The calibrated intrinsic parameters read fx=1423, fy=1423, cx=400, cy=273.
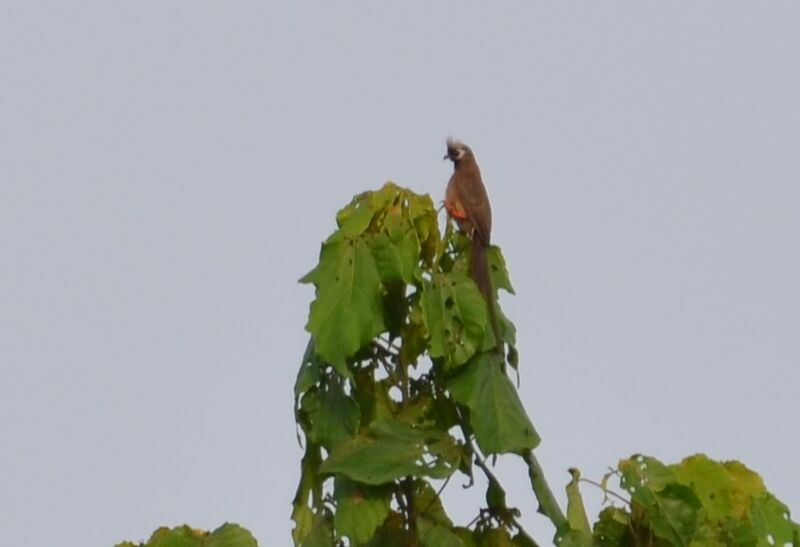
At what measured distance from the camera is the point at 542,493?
469cm

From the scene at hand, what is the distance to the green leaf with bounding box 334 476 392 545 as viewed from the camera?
4.51m

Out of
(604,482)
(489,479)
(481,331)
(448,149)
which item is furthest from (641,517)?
(448,149)

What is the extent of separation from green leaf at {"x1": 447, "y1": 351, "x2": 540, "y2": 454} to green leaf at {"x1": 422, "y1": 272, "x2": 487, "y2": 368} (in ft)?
0.20

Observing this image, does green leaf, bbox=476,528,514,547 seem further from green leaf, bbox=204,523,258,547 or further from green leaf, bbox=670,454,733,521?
green leaf, bbox=204,523,258,547

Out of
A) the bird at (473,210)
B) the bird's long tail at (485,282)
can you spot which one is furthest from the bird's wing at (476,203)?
the bird's long tail at (485,282)

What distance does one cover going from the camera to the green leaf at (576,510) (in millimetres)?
4434

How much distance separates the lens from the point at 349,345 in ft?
15.1

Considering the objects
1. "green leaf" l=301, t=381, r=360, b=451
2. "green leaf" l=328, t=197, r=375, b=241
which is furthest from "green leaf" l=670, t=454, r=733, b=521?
"green leaf" l=328, t=197, r=375, b=241

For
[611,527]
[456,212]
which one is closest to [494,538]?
[611,527]

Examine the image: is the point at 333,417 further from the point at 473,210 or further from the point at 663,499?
the point at 473,210

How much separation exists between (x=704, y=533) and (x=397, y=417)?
1.05 meters

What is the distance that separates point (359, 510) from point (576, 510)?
686 mm

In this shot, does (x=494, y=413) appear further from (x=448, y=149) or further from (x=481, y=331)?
(x=448, y=149)

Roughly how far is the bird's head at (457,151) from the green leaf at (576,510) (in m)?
3.21
